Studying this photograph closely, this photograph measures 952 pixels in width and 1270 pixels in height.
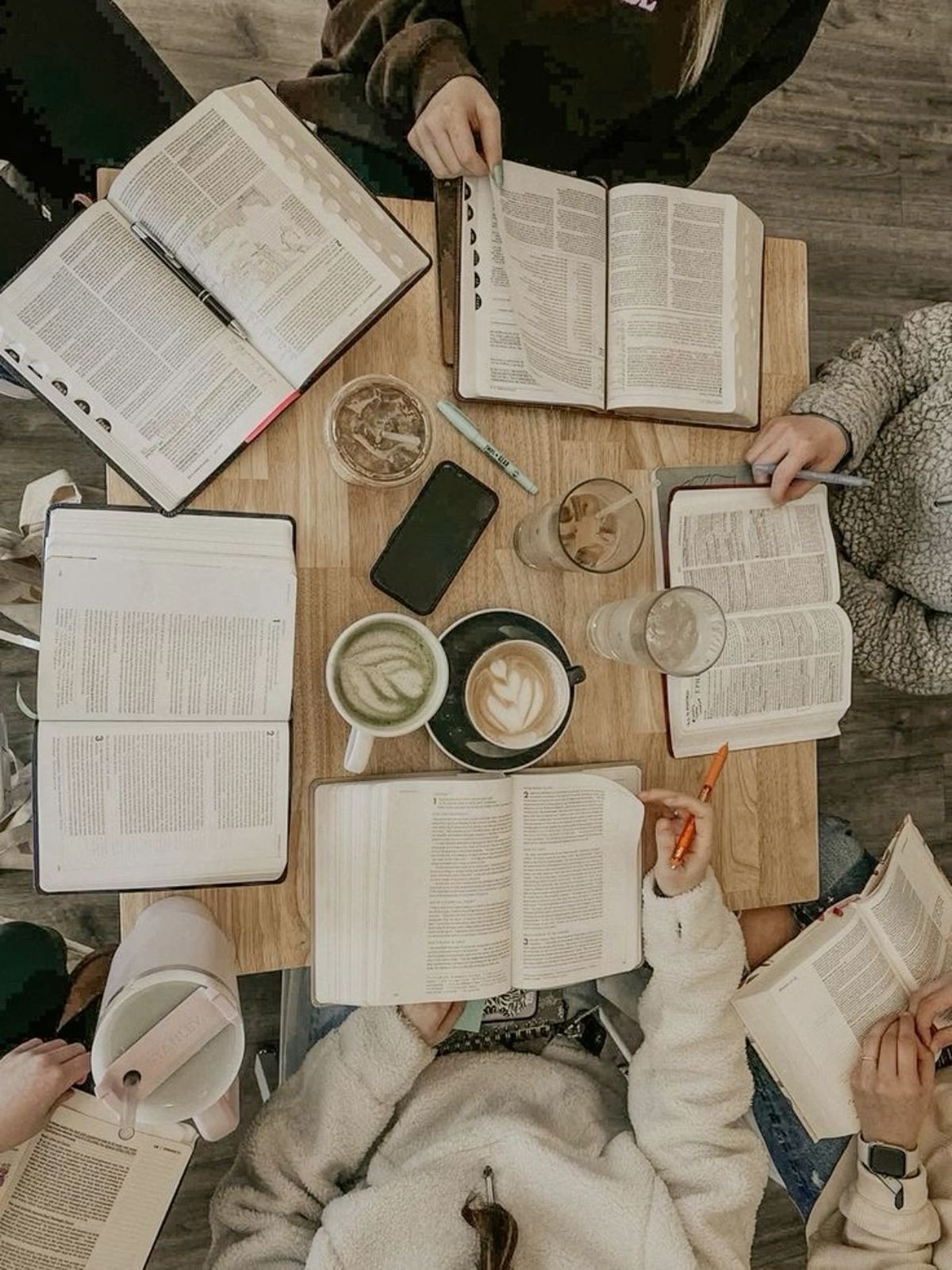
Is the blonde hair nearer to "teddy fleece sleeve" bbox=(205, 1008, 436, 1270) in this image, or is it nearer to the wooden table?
the wooden table

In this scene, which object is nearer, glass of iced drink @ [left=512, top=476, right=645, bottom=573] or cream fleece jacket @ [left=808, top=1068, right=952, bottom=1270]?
glass of iced drink @ [left=512, top=476, right=645, bottom=573]

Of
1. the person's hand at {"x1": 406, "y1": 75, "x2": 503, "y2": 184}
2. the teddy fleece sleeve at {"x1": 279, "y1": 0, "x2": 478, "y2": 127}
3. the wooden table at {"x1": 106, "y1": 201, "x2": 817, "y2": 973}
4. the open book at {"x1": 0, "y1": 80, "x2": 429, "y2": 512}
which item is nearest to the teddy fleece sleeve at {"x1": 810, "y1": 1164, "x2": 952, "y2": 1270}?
the wooden table at {"x1": 106, "y1": 201, "x2": 817, "y2": 973}

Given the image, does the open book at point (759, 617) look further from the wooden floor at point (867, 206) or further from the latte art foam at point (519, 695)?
the wooden floor at point (867, 206)

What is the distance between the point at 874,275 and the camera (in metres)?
1.83

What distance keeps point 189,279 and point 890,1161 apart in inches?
49.5

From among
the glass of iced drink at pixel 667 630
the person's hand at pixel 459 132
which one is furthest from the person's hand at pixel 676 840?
the person's hand at pixel 459 132

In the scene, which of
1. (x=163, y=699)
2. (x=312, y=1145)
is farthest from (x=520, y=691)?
(x=312, y=1145)

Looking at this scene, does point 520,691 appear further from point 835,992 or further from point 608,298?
point 835,992

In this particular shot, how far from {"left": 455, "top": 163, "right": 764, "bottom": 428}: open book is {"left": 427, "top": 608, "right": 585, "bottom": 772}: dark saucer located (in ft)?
0.77

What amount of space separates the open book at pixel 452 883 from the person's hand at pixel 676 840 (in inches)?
2.6

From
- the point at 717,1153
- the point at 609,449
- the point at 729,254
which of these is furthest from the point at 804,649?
the point at 717,1153

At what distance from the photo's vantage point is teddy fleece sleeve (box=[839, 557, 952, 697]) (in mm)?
1166

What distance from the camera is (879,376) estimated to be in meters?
1.10

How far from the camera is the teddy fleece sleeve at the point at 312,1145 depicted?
101 cm
